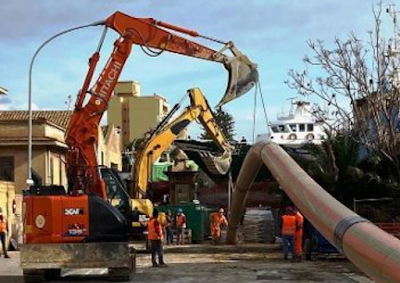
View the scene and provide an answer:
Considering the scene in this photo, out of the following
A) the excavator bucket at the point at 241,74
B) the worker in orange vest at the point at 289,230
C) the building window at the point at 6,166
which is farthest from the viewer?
the building window at the point at 6,166

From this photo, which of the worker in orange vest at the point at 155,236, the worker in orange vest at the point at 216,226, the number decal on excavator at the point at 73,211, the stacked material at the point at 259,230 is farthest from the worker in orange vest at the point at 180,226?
the number decal on excavator at the point at 73,211

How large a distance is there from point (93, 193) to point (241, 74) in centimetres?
748

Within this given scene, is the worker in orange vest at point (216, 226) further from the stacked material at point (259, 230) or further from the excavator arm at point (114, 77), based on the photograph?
the excavator arm at point (114, 77)

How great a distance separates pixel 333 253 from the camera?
79.4 feet

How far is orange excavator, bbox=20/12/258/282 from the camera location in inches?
704

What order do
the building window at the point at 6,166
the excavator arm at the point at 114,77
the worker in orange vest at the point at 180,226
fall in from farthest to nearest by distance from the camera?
the building window at the point at 6,166, the worker in orange vest at the point at 180,226, the excavator arm at the point at 114,77

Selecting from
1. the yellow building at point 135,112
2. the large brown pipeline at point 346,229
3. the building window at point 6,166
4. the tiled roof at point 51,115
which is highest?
the yellow building at point 135,112

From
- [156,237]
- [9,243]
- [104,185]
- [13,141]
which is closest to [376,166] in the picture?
[156,237]

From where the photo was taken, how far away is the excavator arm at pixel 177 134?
97.1 feet

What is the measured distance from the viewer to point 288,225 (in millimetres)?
24359

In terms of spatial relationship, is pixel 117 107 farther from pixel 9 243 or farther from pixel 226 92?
pixel 226 92

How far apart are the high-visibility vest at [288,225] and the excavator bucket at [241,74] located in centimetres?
425

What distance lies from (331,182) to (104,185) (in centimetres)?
1184

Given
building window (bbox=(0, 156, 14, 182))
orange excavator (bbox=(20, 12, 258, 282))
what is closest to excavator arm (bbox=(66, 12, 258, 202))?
orange excavator (bbox=(20, 12, 258, 282))
